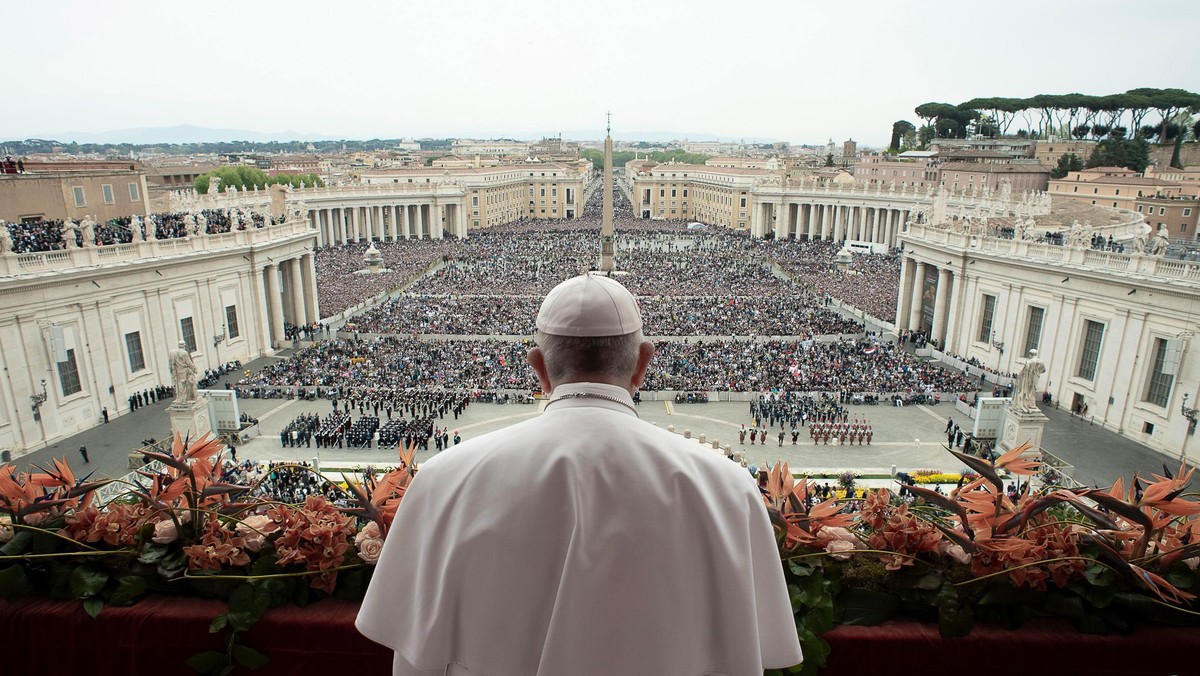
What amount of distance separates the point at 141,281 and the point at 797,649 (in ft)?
96.8

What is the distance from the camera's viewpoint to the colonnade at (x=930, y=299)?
33.0 metres

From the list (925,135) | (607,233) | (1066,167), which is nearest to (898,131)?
(925,135)

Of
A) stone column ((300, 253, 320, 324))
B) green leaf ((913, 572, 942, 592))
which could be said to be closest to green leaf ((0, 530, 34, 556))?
green leaf ((913, 572, 942, 592))

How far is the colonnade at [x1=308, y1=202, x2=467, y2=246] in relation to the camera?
66.1 m

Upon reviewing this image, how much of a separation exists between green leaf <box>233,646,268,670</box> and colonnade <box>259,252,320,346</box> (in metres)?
32.0

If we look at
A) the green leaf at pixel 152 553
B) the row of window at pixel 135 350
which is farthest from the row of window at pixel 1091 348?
the row of window at pixel 135 350

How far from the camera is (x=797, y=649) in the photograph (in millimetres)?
2135

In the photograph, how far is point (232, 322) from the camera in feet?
101

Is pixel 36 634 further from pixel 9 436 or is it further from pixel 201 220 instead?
pixel 201 220

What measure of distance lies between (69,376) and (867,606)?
2688 cm

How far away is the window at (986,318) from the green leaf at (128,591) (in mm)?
33647

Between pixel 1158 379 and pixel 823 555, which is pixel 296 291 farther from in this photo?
pixel 1158 379

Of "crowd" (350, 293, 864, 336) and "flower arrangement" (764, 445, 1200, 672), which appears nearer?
"flower arrangement" (764, 445, 1200, 672)

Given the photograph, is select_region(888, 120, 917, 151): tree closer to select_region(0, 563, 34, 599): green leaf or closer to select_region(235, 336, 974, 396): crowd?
select_region(235, 336, 974, 396): crowd
